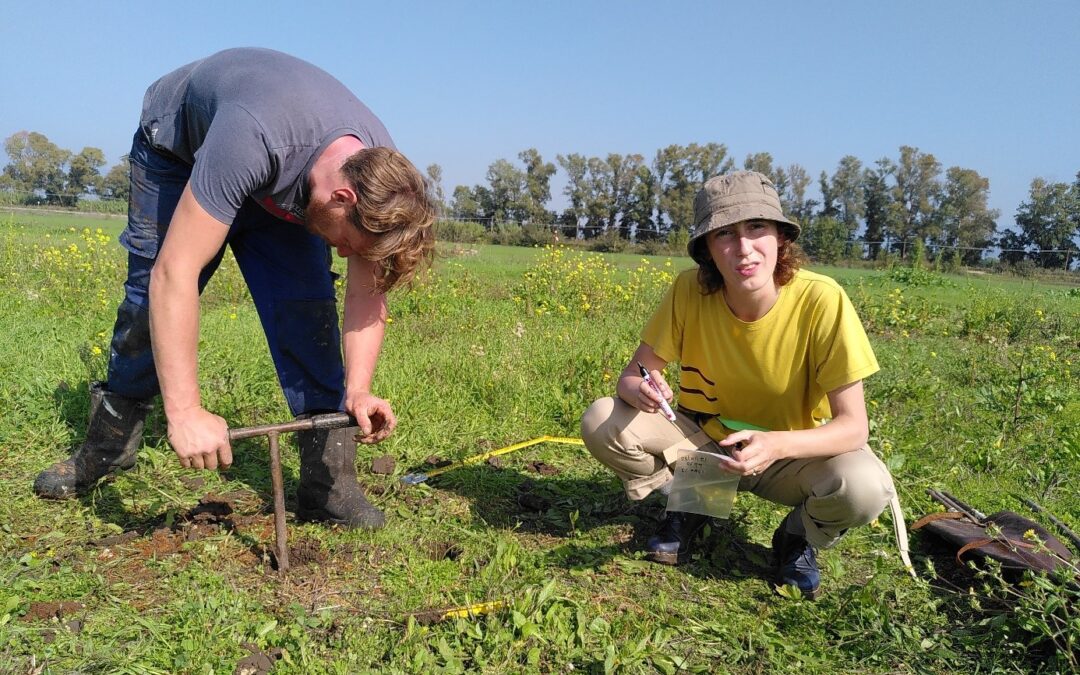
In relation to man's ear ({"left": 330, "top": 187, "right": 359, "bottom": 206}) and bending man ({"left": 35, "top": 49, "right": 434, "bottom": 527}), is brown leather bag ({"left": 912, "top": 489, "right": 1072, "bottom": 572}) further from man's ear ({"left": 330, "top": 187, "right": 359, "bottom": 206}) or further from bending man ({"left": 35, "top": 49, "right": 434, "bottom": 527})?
man's ear ({"left": 330, "top": 187, "right": 359, "bottom": 206})

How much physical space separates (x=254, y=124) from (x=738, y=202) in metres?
1.50

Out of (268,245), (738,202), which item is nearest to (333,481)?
(268,245)

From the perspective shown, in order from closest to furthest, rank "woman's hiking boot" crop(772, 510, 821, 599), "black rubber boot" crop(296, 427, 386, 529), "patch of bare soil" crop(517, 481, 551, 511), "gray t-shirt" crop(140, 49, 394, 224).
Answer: "gray t-shirt" crop(140, 49, 394, 224) < "woman's hiking boot" crop(772, 510, 821, 599) < "black rubber boot" crop(296, 427, 386, 529) < "patch of bare soil" crop(517, 481, 551, 511)

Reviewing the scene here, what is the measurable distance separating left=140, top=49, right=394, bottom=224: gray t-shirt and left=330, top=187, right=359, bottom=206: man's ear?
0.10 m

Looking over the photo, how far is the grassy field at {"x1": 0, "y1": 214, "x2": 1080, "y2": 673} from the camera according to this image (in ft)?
6.79

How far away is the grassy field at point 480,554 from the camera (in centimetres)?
207

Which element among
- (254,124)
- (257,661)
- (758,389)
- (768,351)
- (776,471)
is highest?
(254,124)

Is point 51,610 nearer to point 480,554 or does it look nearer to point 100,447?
point 100,447

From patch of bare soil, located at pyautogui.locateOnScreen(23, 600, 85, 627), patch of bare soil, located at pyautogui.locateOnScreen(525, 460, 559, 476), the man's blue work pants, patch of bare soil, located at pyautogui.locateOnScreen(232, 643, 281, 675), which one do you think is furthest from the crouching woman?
patch of bare soil, located at pyautogui.locateOnScreen(23, 600, 85, 627)

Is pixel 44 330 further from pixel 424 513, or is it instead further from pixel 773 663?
pixel 773 663

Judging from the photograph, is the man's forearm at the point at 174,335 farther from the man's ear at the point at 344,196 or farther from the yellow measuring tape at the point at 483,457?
the yellow measuring tape at the point at 483,457

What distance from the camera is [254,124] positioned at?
1.95 meters

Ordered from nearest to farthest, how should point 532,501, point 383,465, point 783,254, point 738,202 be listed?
point 738,202 < point 783,254 < point 532,501 < point 383,465

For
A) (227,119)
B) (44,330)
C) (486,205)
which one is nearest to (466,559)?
(227,119)
